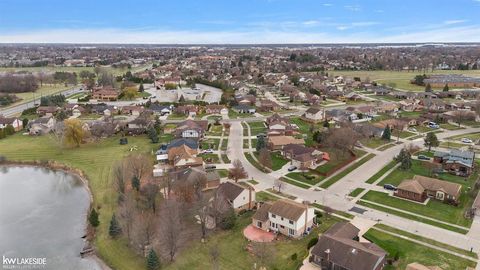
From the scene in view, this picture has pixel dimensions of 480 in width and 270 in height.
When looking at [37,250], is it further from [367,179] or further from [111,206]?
[367,179]

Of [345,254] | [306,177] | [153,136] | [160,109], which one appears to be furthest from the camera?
[160,109]

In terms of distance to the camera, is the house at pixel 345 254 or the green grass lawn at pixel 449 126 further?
the green grass lawn at pixel 449 126

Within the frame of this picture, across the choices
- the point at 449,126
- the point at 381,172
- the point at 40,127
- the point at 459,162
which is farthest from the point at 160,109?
the point at 459,162

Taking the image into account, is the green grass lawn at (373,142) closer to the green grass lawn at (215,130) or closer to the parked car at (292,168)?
the parked car at (292,168)

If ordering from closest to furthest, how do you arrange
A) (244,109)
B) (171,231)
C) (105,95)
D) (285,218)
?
(171,231), (285,218), (244,109), (105,95)

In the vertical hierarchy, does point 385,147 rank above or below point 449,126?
below

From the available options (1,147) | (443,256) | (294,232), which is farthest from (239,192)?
(1,147)

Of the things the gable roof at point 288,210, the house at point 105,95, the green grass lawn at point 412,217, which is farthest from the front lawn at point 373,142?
the house at point 105,95

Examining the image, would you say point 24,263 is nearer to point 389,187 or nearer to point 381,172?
point 389,187
